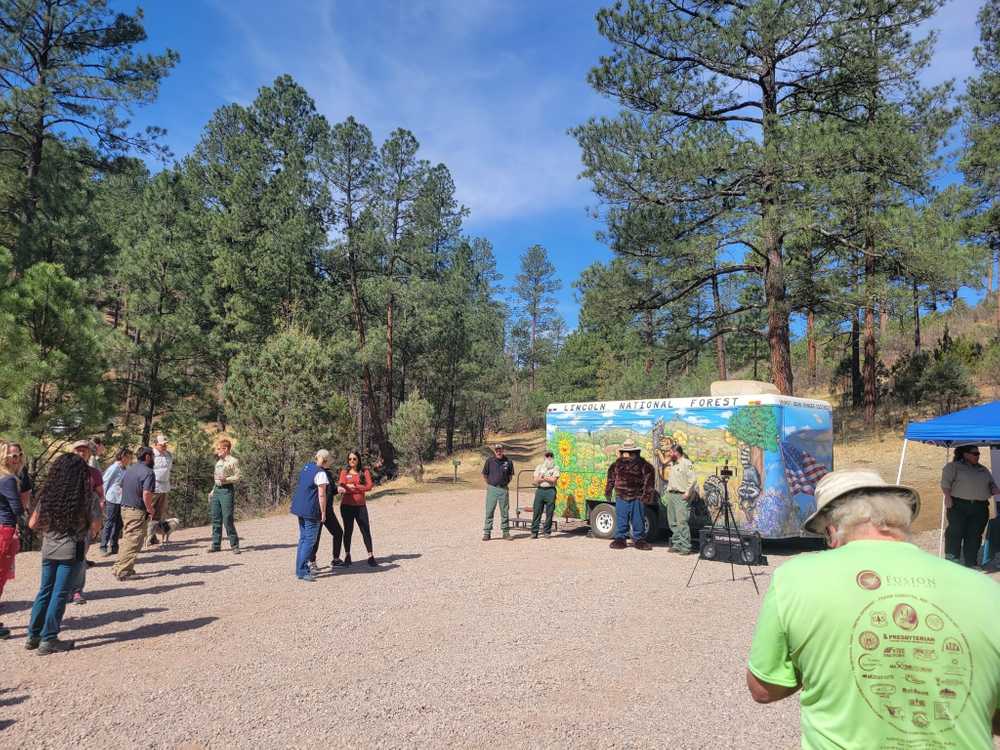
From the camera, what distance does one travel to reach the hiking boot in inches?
216

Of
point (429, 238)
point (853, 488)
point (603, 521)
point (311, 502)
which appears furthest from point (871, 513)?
point (429, 238)

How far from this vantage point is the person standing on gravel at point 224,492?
9648 mm

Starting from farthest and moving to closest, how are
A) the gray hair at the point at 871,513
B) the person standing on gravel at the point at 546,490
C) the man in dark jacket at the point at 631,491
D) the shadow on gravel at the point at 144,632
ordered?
the person standing on gravel at the point at 546,490
the man in dark jacket at the point at 631,491
the shadow on gravel at the point at 144,632
the gray hair at the point at 871,513

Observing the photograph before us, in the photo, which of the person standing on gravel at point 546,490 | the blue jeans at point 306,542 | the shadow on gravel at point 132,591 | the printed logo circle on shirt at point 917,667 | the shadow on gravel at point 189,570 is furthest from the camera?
the person standing on gravel at point 546,490

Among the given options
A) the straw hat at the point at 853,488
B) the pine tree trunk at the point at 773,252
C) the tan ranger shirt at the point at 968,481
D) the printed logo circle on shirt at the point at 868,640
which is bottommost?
the tan ranger shirt at the point at 968,481

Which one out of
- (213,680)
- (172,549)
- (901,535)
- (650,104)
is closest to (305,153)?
(650,104)

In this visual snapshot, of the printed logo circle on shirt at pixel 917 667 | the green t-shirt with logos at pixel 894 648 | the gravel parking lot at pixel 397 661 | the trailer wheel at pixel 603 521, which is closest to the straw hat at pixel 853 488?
the green t-shirt with logos at pixel 894 648

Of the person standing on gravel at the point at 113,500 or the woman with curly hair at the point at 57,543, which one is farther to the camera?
the person standing on gravel at the point at 113,500

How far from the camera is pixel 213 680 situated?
502 centimetres

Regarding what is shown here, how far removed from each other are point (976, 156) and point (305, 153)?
25064 mm

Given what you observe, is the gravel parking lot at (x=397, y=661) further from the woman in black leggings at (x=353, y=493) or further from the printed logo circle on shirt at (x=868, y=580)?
the printed logo circle on shirt at (x=868, y=580)

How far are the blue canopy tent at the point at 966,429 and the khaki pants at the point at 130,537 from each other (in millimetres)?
9360

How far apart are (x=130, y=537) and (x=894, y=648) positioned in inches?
349

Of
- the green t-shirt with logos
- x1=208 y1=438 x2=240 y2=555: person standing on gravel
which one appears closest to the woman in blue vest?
x1=208 y1=438 x2=240 y2=555: person standing on gravel
